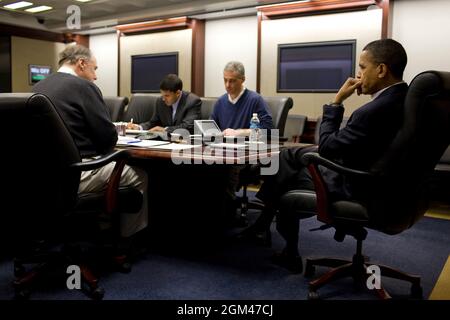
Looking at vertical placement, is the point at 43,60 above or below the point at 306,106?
above

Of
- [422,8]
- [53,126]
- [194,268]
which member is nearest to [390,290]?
[194,268]

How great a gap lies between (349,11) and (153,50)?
345cm

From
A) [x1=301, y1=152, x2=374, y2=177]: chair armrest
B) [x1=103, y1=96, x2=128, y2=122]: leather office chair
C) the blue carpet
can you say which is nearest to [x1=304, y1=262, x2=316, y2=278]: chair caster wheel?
the blue carpet

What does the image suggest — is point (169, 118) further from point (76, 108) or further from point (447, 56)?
point (447, 56)

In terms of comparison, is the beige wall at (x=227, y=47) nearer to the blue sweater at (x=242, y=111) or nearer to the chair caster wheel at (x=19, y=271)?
the blue sweater at (x=242, y=111)

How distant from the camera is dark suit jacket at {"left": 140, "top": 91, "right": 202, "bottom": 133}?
393 cm

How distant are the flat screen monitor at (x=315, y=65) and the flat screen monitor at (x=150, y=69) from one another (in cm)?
201

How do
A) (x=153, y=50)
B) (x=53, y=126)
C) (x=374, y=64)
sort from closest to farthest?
(x=53, y=126)
(x=374, y=64)
(x=153, y=50)

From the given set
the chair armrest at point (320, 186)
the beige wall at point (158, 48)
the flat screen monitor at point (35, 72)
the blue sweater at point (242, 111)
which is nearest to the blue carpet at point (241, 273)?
the chair armrest at point (320, 186)

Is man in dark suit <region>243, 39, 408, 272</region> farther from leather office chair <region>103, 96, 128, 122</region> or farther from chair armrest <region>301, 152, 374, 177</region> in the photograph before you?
leather office chair <region>103, 96, 128, 122</region>

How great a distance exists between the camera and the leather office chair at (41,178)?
5.93ft

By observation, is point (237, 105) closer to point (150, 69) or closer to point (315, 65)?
point (315, 65)

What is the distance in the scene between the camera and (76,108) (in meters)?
2.22

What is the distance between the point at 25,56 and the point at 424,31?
7.19 m
